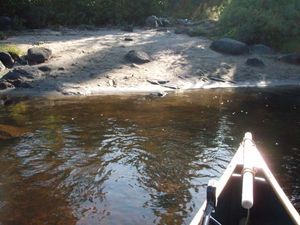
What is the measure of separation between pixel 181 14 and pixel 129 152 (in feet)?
76.9

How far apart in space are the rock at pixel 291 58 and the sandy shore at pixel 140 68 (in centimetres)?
35

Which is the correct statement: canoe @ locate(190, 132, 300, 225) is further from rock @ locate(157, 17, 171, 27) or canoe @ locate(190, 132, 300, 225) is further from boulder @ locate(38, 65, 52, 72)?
rock @ locate(157, 17, 171, 27)

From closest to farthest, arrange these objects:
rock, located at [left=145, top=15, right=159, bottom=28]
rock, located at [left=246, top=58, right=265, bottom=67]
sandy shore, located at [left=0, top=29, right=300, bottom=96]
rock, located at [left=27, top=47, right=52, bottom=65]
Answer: sandy shore, located at [left=0, top=29, right=300, bottom=96]
rock, located at [left=27, top=47, right=52, bottom=65]
rock, located at [left=246, top=58, right=265, bottom=67]
rock, located at [left=145, top=15, right=159, bottom=28]

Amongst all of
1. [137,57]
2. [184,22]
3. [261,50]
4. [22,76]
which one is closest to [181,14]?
[184,22]

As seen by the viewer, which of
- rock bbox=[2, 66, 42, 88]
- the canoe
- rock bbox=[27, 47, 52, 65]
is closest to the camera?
the canoe

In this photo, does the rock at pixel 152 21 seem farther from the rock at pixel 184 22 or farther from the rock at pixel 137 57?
the rock at pixel 137 57

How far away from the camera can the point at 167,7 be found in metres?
32.8

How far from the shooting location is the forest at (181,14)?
2286cm

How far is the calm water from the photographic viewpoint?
7.80 m

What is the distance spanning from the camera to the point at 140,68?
18875 mm

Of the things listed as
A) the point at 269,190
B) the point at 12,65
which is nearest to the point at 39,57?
the point at 12,65

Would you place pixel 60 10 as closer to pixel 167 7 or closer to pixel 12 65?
pixel 167 7

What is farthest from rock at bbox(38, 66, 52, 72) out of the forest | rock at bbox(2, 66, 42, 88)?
the forest

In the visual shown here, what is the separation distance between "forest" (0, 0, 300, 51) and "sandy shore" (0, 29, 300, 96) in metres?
1.90
